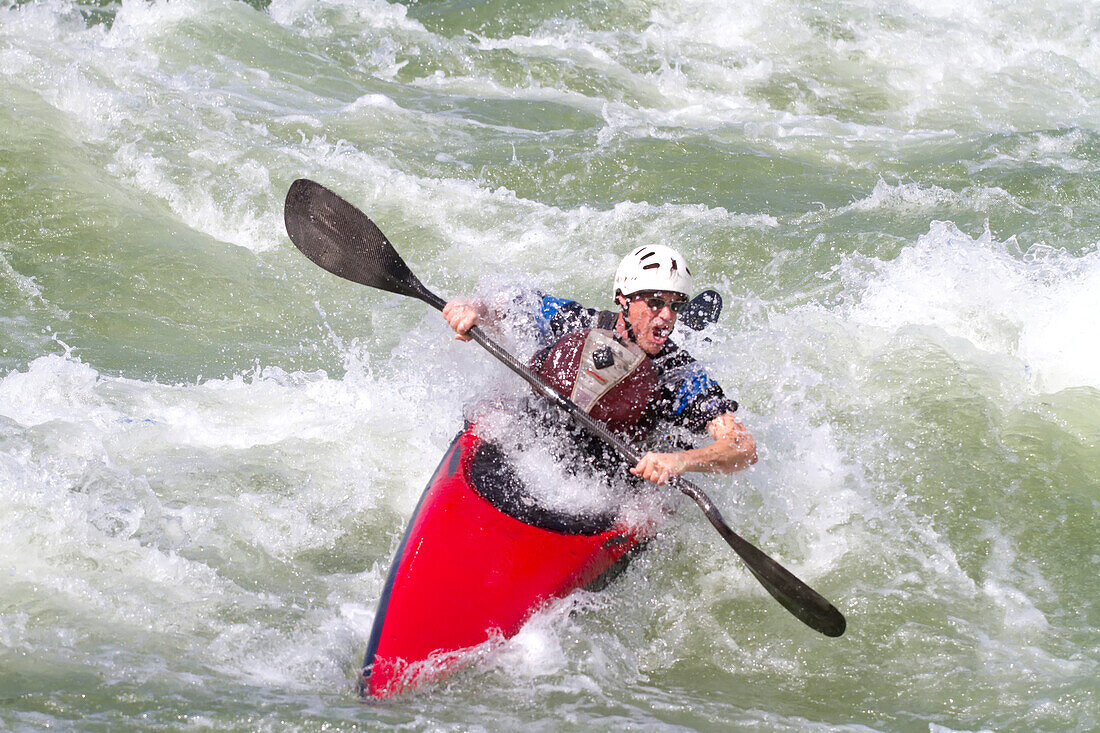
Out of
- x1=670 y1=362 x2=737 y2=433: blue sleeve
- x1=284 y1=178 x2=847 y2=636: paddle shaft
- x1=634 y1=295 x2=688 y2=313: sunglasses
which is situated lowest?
x1=670 y1=362 x2=737 y2=433: blue sleeve

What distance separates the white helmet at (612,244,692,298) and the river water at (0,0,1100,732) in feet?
2.12

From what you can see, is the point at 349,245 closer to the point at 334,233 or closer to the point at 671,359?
the point at 334,233

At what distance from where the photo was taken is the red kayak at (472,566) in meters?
3.21

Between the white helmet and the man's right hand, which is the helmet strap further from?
the man's right hand

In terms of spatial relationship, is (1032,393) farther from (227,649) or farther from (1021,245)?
(227,649)

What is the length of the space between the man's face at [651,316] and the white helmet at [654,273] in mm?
32

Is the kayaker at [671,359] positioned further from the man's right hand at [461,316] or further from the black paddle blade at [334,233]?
the black paddle blade at [334,233]

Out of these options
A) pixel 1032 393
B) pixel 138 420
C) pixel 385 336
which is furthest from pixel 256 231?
pixel 1032 393

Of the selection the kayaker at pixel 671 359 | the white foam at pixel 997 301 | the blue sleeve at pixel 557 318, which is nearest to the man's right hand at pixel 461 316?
the kayaker at pixel 671 359

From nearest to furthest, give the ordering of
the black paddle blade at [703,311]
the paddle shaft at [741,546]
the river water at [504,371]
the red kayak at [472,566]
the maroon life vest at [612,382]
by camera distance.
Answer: the red kayak at [472,566]
the river water at [504,371]
the paddle shaft at [741,546]
the maroon life vest at [612,382]
the black paddle blade at [703,311]

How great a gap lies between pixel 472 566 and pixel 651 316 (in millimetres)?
1124

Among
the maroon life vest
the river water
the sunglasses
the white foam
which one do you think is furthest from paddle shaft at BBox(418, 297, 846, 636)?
the white foam

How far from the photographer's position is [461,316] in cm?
400

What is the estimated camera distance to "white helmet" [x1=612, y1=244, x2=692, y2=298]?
3783 millimetres
